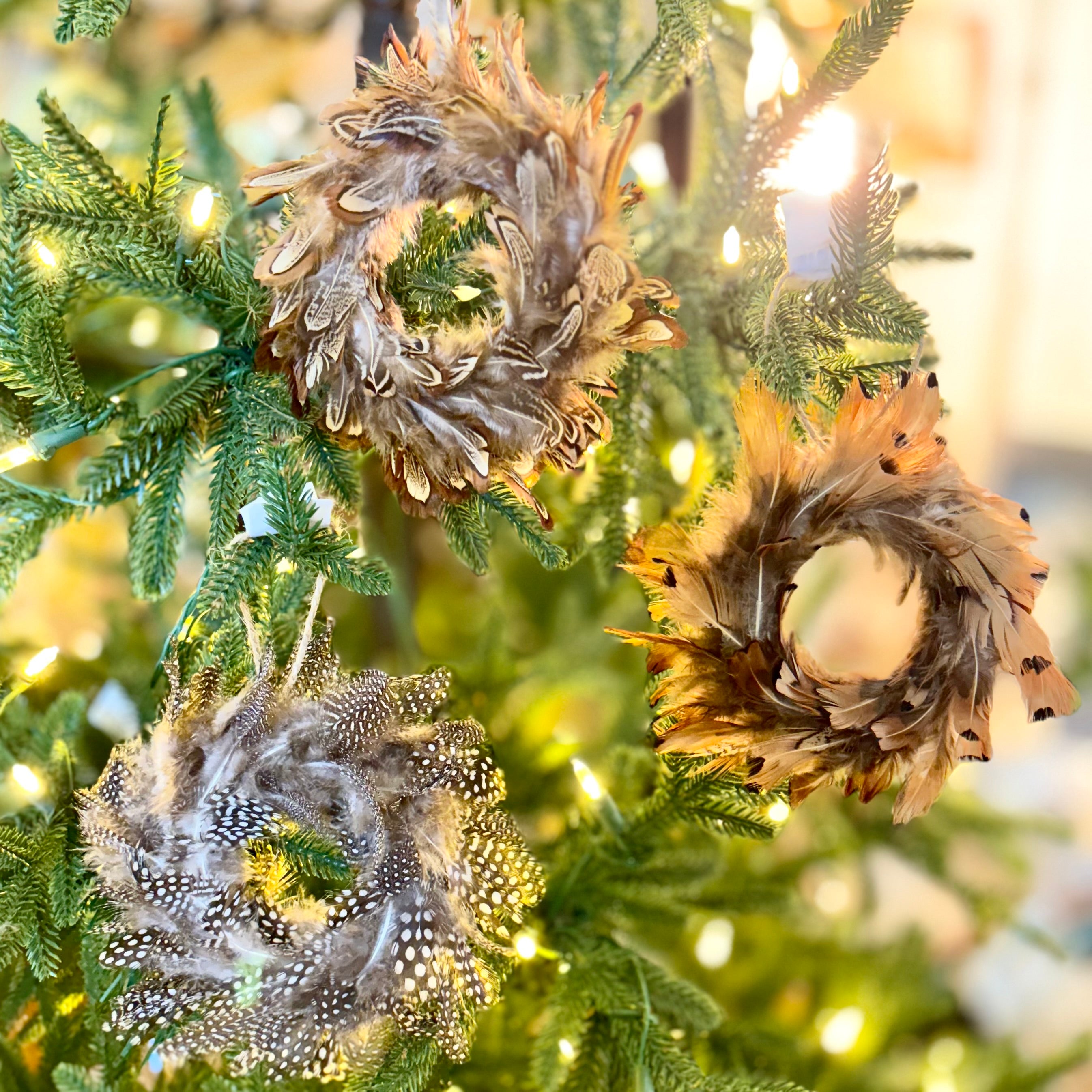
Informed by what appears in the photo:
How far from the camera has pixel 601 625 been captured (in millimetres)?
899

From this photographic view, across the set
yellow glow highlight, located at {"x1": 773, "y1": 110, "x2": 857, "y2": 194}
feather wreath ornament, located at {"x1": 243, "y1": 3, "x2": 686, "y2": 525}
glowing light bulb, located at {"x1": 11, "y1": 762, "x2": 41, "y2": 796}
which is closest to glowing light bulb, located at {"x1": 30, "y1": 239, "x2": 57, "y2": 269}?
feather wreath ornament, located at {"x1": 243, "y1": 3, "x2": 686, "y2": 525}

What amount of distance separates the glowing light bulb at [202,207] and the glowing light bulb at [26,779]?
Answer: 285 millimetres

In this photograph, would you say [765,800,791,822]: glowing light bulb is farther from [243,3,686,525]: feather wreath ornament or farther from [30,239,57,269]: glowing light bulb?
[30,239,57,269]: glowing light bulb

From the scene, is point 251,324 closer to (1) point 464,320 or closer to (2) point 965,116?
(1) point 464,320

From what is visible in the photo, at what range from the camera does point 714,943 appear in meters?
0.85

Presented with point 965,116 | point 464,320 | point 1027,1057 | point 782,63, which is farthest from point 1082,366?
point 464,320

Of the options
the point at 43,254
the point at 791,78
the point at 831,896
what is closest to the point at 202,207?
the point at 43,254

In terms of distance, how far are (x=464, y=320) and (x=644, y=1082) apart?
0.39 m

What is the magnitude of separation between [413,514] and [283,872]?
185 mm

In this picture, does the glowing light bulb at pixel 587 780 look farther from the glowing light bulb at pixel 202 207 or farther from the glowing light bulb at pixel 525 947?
the glowing light bulb at pixel 202 207

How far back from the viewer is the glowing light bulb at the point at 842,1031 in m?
0.72

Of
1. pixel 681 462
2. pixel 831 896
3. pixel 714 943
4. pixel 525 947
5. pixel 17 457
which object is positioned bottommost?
pixel 831 896

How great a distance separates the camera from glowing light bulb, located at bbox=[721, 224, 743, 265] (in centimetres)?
45

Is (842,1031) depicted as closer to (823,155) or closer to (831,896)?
(831,896)
